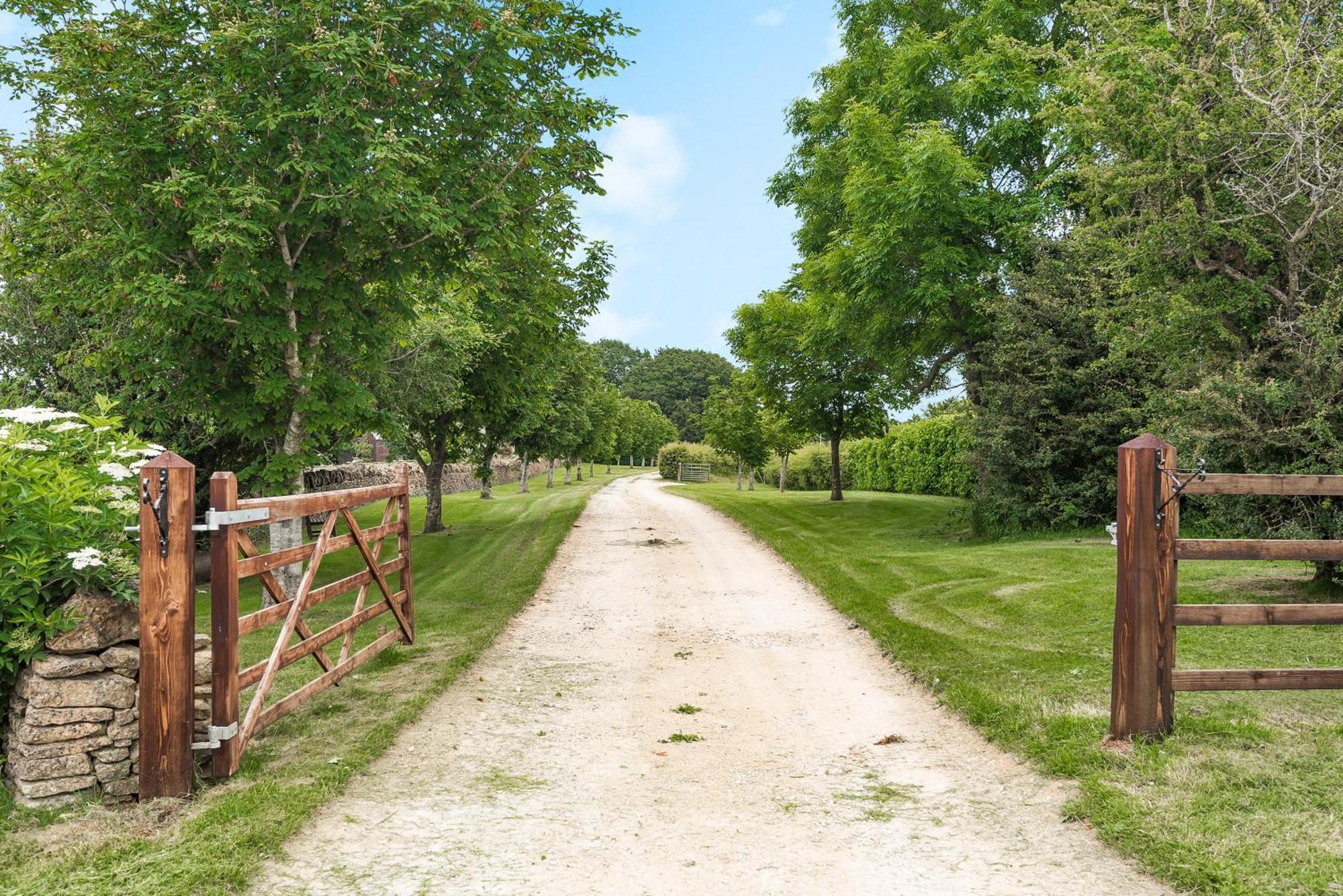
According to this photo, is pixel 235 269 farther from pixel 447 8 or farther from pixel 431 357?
pixel 431 357

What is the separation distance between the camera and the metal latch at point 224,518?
514cm

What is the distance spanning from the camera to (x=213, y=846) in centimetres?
427

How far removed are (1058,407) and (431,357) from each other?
12867mm

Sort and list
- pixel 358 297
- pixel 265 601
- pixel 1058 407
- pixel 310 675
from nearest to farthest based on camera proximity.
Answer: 1. pixel 310 675
2. pixel 358 297
3. pixel 265 601
4. pixel 1058 407

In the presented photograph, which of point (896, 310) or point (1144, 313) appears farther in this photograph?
point (896, 310)

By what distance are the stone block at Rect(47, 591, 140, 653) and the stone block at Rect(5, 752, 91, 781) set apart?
0.59m

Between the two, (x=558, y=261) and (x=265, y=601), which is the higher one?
(x=558, y=261)

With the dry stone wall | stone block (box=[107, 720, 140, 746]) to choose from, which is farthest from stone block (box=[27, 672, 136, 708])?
stone block (box=[107, 720, 140, 746])

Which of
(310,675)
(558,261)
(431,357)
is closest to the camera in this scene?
(310,675)

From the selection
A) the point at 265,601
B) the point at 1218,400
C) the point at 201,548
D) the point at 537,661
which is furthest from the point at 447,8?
the point at 201,548

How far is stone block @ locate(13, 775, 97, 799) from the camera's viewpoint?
4.73m

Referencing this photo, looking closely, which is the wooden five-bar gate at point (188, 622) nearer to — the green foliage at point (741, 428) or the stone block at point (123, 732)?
the stone block at point (123, 732)

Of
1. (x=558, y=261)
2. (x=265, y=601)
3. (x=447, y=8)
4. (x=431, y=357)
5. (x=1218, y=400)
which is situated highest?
(x=447, y=8)

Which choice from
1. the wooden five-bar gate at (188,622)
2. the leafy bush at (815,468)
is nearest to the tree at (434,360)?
the wooden five-bar gate at (188,622)
